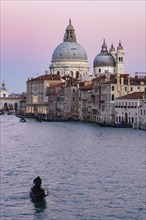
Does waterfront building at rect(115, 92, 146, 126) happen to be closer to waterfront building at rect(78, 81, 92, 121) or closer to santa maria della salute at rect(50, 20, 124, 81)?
waterfront building at rect(78, 81, 92, 121)

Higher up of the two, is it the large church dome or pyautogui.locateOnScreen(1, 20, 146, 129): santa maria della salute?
the large church dome

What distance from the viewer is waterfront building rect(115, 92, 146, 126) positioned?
3983cm

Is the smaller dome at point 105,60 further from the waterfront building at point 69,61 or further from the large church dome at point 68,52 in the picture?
the large church dome at point 68,52

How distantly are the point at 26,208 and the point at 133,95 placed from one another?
2973 centimetres

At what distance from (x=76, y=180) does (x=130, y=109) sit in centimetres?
2605

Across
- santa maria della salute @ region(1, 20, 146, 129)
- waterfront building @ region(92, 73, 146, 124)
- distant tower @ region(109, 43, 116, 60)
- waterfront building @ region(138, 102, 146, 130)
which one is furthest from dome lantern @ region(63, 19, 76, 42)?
waterfront building @ region(138, 102, 146, 130)

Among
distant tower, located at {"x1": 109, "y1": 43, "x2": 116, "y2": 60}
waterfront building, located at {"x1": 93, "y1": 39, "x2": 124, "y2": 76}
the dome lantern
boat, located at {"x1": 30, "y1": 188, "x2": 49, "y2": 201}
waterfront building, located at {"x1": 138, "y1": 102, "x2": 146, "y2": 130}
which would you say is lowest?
boat, located at {"x1": 30, "y1": 188, "x2": 49, "y2": 201}

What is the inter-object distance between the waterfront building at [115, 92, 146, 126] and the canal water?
566 inches

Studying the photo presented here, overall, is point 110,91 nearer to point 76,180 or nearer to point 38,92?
point 38,92

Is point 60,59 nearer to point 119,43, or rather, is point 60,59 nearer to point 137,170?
point 119,43

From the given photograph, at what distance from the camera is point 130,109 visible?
41469 millimetres

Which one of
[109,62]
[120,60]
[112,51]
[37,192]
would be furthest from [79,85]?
[37,192]

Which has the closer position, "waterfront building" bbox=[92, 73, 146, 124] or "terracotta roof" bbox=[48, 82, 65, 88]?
"waterfront building" bbox=[92, 73, 146, 124]

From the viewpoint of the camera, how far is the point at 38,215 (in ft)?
40.7
